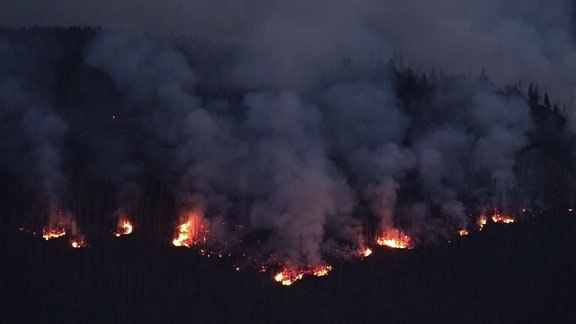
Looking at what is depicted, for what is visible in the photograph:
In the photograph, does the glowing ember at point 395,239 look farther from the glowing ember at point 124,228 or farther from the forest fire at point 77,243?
the forest fire at point 77,243

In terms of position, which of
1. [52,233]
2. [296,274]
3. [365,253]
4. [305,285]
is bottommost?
[305,285]

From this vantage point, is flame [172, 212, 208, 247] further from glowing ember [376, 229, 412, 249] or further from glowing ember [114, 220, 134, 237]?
glowing ember [376, 229, 412, 249]

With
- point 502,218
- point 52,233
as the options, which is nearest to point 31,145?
point 52,233

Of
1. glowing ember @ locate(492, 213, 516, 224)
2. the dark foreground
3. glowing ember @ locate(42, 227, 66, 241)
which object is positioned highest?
glowing ember @ locate(492, 213, 516, 224)

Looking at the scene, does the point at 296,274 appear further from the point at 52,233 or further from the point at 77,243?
the point at 52,233

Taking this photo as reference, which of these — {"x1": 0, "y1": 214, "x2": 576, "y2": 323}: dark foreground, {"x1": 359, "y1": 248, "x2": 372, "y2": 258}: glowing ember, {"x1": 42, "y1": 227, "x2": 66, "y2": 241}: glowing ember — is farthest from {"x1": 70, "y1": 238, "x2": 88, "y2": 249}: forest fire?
{"x1": 359, "y1": 248, "x2": 372, "y2": 258}: glowing ember
